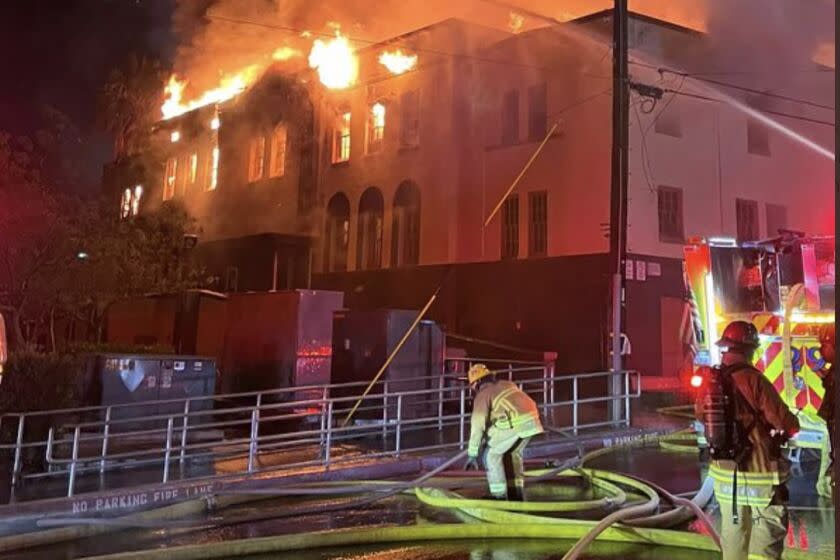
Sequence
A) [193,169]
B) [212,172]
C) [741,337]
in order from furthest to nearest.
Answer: [193,169] → [212,172] → [741,337]

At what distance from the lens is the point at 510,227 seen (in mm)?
17672

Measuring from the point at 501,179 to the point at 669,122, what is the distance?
13.4ft

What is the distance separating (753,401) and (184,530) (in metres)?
4.14

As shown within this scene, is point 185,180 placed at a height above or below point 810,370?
A: above

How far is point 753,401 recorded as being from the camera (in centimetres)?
371

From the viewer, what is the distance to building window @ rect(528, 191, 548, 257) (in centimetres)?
1691

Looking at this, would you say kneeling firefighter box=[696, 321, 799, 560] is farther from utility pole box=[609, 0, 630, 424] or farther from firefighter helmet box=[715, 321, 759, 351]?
utility pole box=[609, 0, 630, 424]

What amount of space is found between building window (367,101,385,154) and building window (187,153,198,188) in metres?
7.35

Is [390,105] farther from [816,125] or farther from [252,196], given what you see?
[816,125]

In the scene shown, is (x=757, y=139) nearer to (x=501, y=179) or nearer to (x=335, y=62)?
(x=501, y=179)

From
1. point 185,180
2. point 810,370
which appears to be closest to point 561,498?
point 810,370

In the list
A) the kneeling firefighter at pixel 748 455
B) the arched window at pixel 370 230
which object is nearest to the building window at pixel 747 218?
the arched window at pixel 370 230

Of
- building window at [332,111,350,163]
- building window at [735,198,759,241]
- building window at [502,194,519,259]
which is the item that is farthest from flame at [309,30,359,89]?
building window at [735,198,759,241]

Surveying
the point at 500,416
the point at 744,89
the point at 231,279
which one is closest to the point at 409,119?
the point at 231,279
